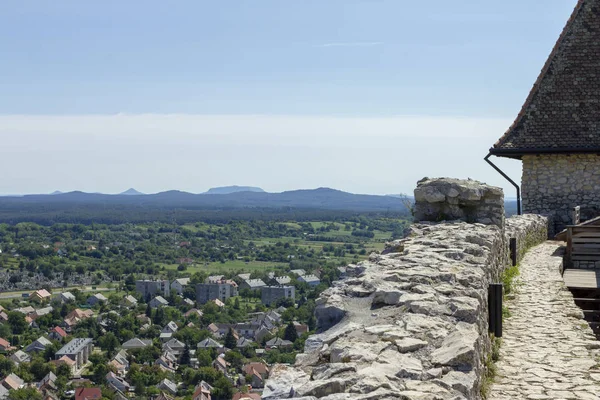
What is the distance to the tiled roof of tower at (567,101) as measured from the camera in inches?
599

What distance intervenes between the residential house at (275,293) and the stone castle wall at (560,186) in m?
73.2

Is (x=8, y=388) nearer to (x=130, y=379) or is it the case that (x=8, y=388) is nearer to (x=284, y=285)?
(x=130, y=379)

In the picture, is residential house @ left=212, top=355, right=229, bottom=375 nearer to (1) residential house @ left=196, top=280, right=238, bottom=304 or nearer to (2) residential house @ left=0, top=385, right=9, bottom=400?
(2) residential house @ left=0, top=385, right=9, bottom=400

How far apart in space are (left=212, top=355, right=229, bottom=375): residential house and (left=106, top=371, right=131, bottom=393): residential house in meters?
6.75

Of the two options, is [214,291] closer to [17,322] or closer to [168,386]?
[17,322]

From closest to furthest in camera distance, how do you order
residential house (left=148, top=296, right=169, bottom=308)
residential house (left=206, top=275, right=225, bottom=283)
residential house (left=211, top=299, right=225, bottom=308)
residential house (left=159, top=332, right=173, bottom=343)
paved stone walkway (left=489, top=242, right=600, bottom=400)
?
1. paved stone walkway (left=489, top=242, right=600, bottom=400)
2. residential house (left=159, top=332, right=173, bottom=343)
3. residential house (left=211, top=299, right=225, bottom=308)
4. residential house (left=148, top=296, right=169, bottom=308)
5. residential house (left=206, top=275, right=225, bottom=283)

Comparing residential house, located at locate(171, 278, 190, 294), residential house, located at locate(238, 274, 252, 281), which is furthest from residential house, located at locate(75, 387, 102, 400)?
residential house, located at locate(238, 274, 252, 281)

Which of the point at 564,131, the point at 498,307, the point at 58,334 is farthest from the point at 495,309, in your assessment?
the point at 58,334

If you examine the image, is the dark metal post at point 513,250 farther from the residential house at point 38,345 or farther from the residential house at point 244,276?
the residential house at point 244,276

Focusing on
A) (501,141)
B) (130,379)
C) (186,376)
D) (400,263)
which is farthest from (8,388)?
(400,263)

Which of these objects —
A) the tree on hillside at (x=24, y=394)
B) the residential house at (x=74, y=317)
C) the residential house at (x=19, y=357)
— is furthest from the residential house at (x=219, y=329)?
the tree on hillside at (x=24, y=394)

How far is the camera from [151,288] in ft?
318

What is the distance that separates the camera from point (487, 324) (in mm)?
5508

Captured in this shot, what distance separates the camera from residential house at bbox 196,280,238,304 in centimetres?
9138
